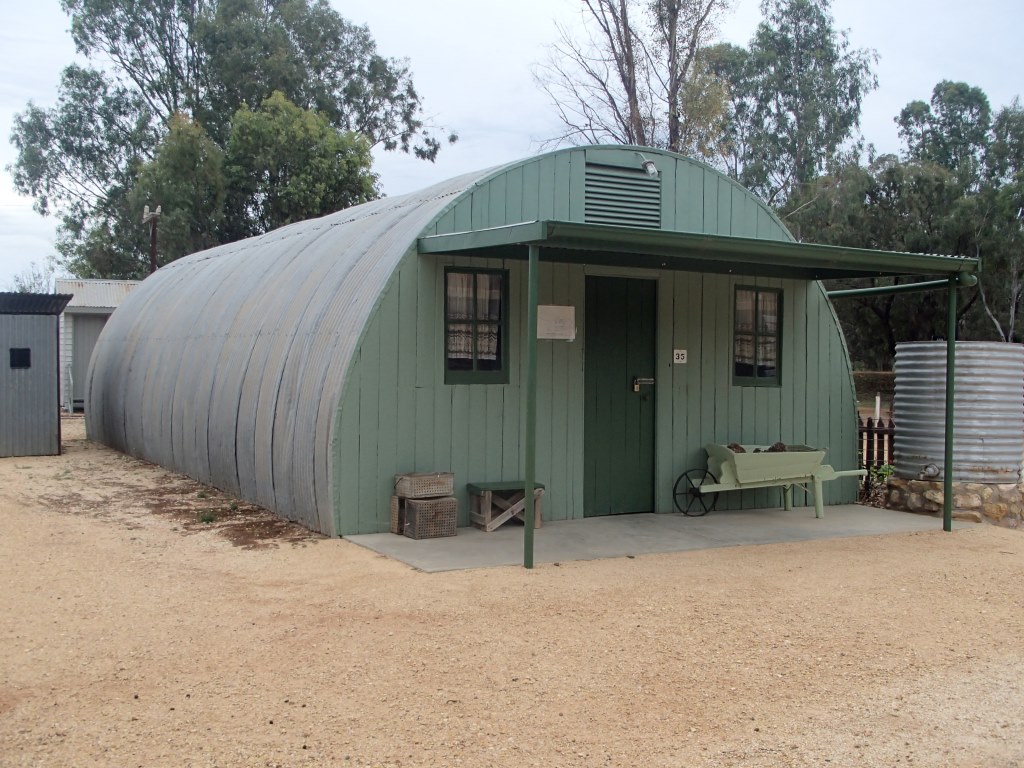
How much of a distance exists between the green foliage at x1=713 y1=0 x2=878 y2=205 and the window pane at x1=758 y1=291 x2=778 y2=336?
34.7 m

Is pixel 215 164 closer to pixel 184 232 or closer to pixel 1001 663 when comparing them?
pixel 184 232

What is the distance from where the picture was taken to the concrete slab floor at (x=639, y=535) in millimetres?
7918

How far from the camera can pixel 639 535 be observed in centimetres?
900

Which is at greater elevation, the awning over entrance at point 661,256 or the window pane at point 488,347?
the awning over entrance at point 661,256

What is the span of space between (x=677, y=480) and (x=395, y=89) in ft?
121

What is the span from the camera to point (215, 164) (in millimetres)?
33625

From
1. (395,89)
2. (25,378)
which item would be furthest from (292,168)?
(25,378)

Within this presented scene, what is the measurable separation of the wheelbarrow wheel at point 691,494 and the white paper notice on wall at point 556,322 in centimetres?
192

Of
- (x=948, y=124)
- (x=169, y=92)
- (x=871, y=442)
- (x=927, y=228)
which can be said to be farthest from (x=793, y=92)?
(x=871, y=442)

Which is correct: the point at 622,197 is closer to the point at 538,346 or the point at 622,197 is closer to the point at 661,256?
the point at 661,256

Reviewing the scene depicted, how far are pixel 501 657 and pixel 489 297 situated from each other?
4.51m

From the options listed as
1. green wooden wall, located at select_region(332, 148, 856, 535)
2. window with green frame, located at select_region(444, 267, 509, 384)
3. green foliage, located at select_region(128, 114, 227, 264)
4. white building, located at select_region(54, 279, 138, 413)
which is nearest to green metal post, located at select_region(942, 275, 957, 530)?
green wooden wall, located at select_region(332, 148, 856, 535)

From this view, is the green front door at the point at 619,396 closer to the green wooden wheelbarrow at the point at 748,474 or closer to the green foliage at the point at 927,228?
the green wooden wheelbarrow at the point at 748,474

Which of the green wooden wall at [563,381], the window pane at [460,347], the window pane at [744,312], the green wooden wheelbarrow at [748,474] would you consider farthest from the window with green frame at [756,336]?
the window pane at [460,347]
